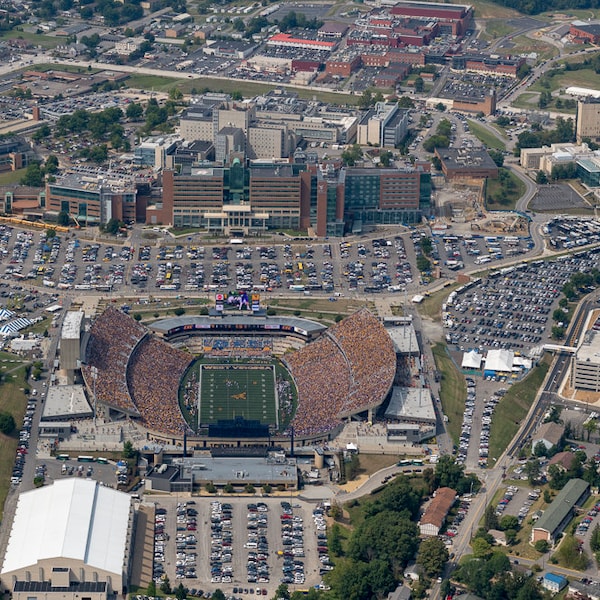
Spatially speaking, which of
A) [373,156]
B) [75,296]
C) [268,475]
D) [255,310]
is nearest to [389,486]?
[268,475]

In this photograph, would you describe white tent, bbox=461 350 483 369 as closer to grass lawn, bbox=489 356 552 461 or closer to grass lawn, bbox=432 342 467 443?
grass lawn, bbox=432 342 467 443

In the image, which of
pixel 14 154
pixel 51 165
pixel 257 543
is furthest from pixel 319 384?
pixel 14 154

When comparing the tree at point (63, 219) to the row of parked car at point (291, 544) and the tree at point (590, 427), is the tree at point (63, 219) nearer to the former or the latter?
the row of parked car at point (291, 544)

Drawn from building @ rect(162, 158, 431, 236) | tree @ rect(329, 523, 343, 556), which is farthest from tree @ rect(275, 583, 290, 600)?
building @ rect(162, 158, 431, 236)

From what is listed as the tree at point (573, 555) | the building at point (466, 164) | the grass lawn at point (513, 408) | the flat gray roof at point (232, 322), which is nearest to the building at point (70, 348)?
the flat gray roof at point (232, 322)

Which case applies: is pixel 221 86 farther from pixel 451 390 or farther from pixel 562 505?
pixel 562 505

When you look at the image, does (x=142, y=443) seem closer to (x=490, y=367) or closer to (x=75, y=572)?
(x=75, y=572)

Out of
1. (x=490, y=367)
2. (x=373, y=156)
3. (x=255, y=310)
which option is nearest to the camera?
(x=490, y=367)
